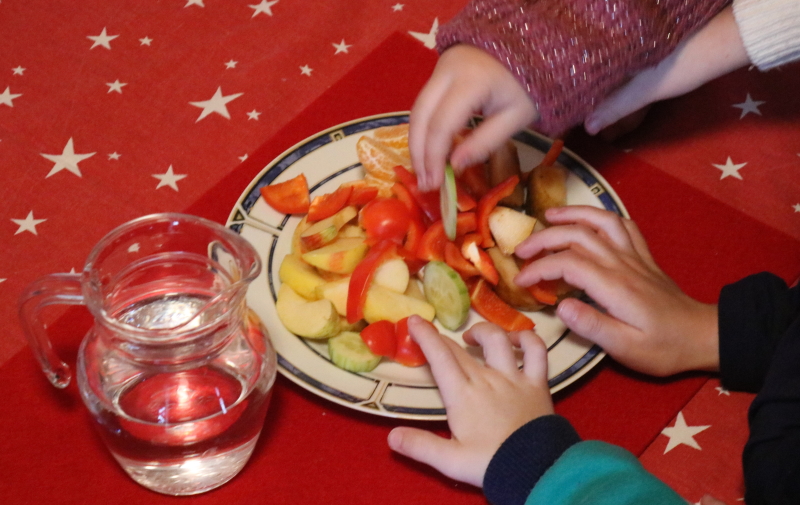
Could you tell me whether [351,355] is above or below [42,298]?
below

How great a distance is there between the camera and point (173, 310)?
800 mm

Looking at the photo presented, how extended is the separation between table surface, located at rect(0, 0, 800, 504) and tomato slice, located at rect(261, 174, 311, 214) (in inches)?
4.1

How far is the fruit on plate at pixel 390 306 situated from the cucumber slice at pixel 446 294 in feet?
0.06

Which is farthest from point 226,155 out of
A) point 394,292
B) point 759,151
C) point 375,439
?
point 759,151

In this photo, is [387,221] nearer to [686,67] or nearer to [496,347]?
[496,347]

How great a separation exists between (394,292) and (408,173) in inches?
6.9

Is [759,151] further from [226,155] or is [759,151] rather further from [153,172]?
[153,172]

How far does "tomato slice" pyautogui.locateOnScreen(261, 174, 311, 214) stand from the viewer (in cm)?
96

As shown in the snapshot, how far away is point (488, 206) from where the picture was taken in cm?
95

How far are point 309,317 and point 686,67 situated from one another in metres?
0.66

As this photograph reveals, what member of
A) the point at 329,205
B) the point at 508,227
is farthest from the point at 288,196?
the point at 508,227

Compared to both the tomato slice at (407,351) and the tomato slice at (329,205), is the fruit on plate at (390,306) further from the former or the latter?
the tomato slice at (329,205)

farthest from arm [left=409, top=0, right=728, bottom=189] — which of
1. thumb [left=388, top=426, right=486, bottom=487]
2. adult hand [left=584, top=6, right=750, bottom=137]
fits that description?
thumb [left=388, top=426, right=486, bottom=487]

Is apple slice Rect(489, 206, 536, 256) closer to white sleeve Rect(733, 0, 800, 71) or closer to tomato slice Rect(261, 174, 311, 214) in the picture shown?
tomato slice Rect(261, 174, 311, 214)
